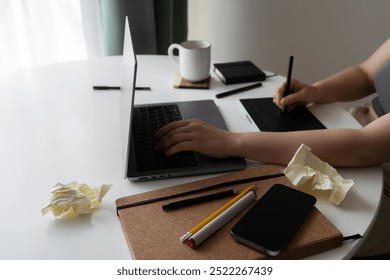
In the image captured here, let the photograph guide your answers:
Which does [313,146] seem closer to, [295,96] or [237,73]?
[295,96]

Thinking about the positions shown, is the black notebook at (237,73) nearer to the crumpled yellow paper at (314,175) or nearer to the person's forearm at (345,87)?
the person's forearm at (345,87)

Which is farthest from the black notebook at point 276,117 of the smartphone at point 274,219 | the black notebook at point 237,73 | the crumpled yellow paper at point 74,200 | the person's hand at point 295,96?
the crumpled yellow paper at point 74,200

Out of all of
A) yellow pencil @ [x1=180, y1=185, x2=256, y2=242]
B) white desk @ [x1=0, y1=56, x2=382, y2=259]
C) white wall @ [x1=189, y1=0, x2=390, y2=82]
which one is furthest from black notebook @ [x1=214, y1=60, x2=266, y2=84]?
white wall @ [x1=189, y1=0, x2=390, y2=82]

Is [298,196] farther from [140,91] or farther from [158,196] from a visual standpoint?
[140,91]

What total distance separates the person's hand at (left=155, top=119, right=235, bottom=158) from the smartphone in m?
0.15

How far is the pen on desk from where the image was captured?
552mm

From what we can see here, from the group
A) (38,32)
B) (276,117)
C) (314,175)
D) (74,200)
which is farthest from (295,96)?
(38,32)

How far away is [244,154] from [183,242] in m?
0.26

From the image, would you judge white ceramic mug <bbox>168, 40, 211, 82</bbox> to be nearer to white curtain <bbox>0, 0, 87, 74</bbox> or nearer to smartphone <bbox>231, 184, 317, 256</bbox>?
smartphone <bbox>231, 184, 317, 256</bbox>

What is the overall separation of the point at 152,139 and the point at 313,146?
324mm

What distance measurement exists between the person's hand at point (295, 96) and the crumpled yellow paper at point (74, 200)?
20.0 inches

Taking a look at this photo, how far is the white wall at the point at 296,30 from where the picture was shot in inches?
70.5

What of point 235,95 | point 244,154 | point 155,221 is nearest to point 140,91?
point 235,95

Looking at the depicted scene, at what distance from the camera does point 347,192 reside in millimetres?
686
